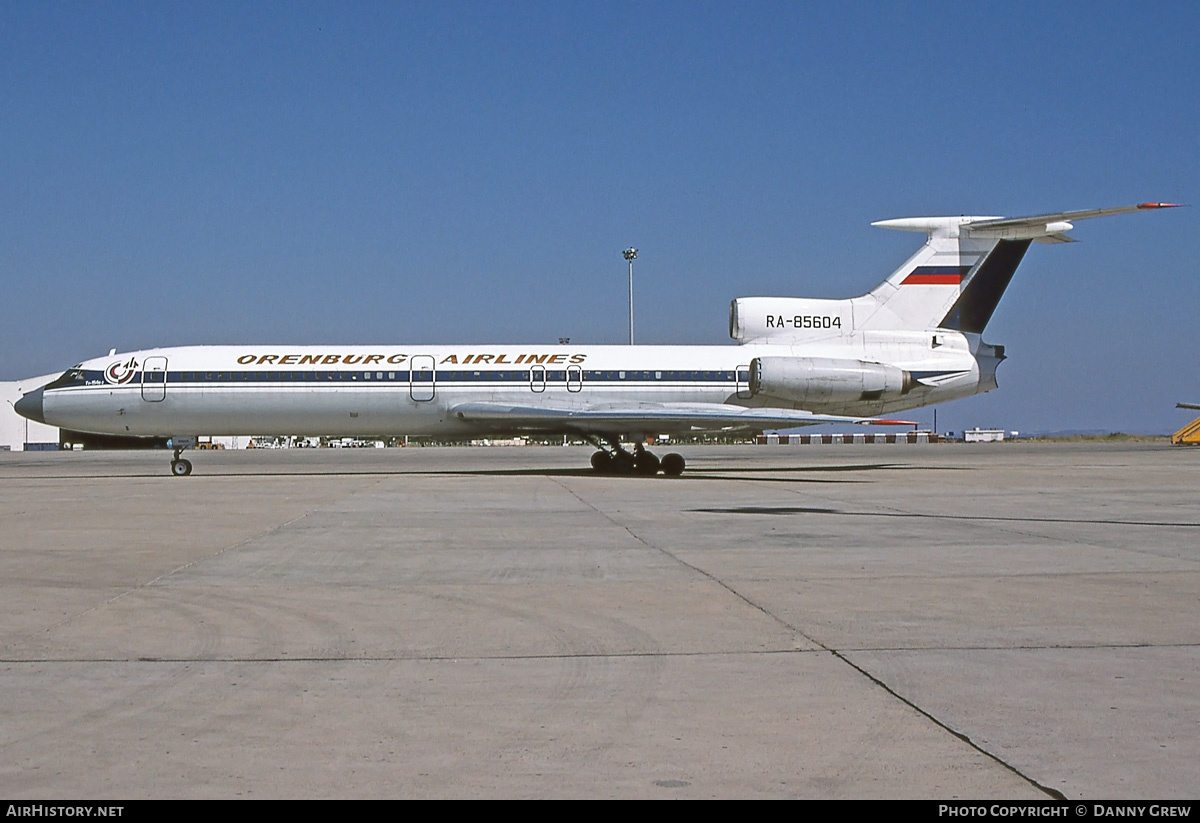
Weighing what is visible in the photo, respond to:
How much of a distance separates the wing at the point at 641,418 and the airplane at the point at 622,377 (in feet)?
0.20

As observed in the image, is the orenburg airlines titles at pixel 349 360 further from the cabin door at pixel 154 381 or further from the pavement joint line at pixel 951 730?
the pavement joint line at pixel 951 730

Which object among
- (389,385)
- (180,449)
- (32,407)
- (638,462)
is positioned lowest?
(638,462)

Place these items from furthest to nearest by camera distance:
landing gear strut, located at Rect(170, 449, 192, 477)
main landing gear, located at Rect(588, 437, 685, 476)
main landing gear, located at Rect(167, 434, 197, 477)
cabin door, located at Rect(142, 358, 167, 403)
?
landing gear strut, located at Rect(170, 449, 192, 477) < main landing gear, located at Rect(167, 434, 197, 477) < main landing gear, located at Rect(588, 437, 685, 476) < cabin door, located at Rect(142, 358, 167, 403)

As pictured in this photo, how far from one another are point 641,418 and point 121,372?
44.3 feet

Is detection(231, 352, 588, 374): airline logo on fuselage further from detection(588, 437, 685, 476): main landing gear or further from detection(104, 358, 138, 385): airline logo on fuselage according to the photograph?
detection(104, 358, 138, 385): airline logo on fuselage

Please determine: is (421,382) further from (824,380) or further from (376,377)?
(824,380)

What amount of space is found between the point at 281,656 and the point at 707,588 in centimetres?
371

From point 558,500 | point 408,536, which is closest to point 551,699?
point 408,536

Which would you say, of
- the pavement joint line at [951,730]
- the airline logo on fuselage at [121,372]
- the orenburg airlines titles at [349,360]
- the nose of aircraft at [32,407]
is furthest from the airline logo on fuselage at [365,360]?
the pavement joint line at [951,730]

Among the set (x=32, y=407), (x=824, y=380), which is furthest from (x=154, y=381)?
(x=824, y=380)

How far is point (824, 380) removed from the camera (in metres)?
29.0

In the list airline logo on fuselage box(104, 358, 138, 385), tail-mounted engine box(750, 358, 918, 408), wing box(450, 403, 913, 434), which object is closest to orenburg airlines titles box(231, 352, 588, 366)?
wing box(450, 403, 913, 434)

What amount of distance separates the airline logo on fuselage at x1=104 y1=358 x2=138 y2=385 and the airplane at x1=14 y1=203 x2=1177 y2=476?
39 millimetres

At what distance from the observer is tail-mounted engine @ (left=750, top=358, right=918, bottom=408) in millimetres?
28844
